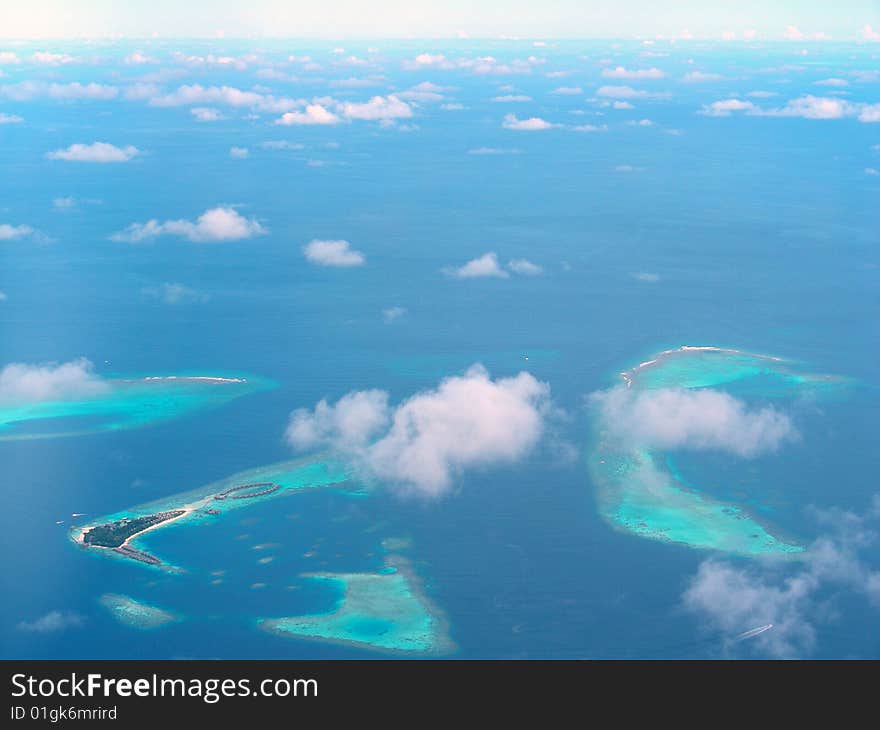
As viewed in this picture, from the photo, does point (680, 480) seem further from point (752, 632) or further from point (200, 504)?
point (200, 504)

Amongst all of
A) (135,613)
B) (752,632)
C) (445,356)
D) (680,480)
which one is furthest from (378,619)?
(445,356)

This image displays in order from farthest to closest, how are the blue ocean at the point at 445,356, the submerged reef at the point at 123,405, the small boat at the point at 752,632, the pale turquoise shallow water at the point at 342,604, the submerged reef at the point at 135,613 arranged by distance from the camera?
the submerged reef at the point at 123,405, the blue ocean at the point at 445,356, the submerged reef at the point at 135,613, the small boat at the point at 752,632, the pale turquoise shallow water at the point at 342,604

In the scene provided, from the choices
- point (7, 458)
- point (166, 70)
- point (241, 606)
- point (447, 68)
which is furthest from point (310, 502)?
point (447, 68)

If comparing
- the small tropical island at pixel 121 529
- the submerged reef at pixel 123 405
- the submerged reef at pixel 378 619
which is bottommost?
the submerged reef at pixel 378 619

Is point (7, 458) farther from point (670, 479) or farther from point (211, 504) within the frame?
point (670, 479)

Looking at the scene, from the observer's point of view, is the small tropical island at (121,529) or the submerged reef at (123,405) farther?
the submerged reef at (123,405)

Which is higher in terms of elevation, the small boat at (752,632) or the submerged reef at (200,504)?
the submerged reef at (200,504)

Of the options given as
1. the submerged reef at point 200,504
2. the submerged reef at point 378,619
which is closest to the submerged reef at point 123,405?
the submerged reef at point 200,504

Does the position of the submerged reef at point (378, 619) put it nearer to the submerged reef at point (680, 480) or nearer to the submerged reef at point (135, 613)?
the submerged reef at point (135, 613)

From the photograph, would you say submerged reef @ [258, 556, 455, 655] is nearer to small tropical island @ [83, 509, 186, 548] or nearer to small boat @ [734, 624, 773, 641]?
small tropical island @ [83, 509, 186, 548]
